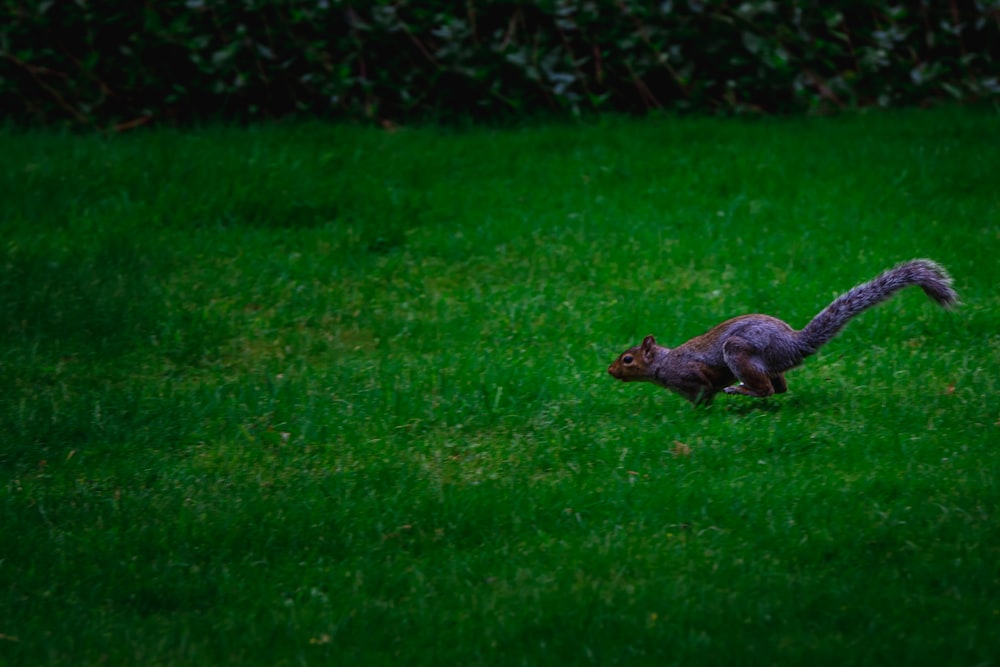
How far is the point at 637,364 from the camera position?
677cm

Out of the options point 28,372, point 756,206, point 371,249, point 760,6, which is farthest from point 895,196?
point 28,372

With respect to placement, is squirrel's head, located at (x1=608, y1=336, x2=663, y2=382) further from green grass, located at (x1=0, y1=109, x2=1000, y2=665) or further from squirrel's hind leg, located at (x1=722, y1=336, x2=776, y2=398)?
squirrel's hind leg, located at (x1=722, y1=336, x2=776, y2=398)

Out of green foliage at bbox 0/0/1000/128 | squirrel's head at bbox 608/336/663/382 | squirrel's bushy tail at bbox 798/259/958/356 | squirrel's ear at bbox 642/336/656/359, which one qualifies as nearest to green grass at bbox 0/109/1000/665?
squirrel's head at bbox 608/336/663/382

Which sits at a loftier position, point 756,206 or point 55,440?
point 756,206

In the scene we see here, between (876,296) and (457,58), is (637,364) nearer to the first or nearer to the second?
(876,296)

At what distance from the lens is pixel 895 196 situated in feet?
32.8

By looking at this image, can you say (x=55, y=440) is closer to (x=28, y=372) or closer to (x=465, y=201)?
(x=28, y=372)

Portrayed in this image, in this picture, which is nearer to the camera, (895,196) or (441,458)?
(441,458)

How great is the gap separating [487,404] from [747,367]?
138 centimetres

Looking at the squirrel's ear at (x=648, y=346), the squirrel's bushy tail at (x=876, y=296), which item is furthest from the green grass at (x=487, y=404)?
the squirrel's bushy tail at (x=876, y=296)

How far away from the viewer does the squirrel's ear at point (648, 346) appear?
671 centimetres

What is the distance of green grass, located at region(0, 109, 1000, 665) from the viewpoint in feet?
15.0

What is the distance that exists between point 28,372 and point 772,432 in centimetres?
438

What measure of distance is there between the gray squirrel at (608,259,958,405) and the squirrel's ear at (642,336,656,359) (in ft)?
0.54
